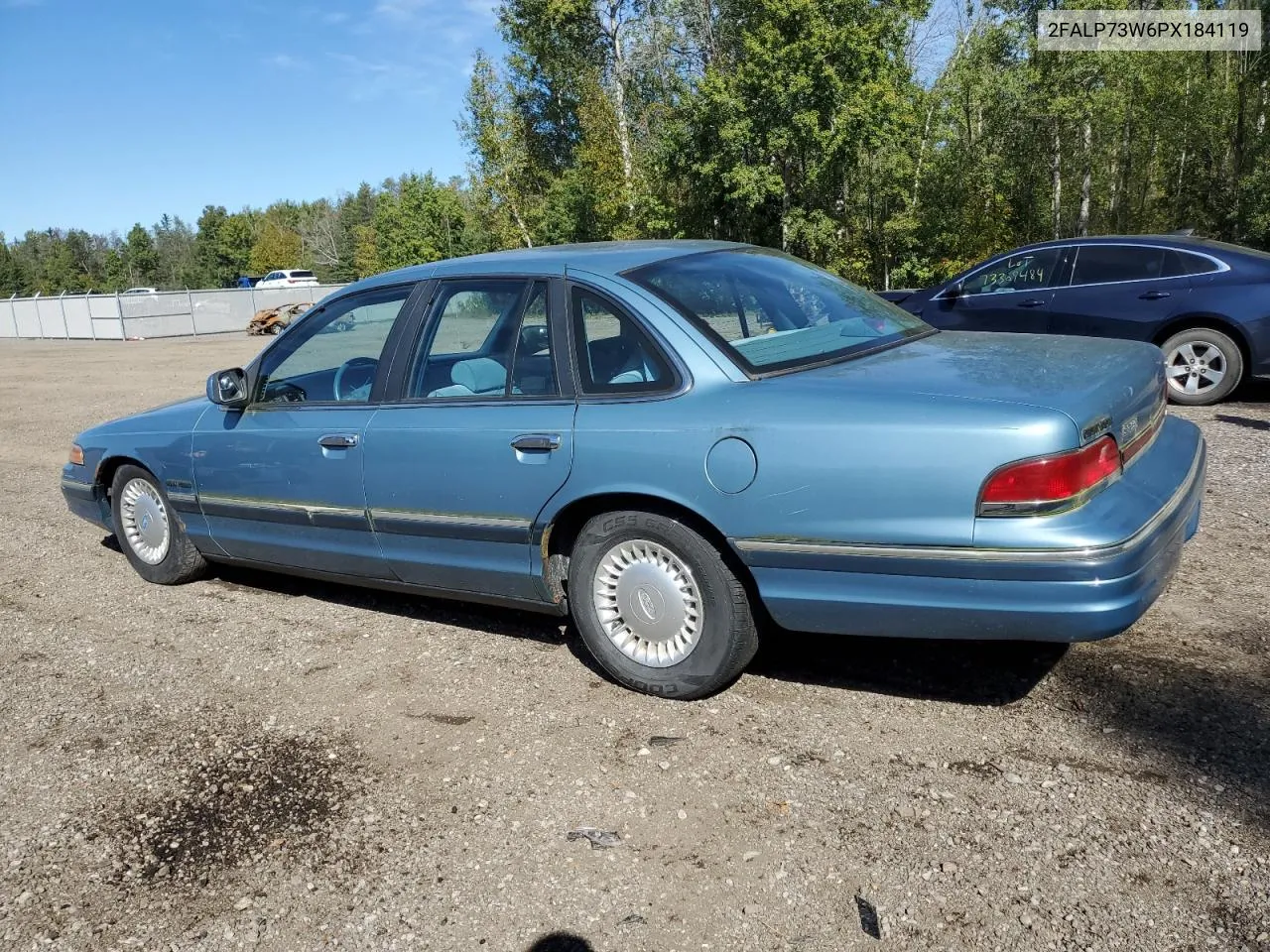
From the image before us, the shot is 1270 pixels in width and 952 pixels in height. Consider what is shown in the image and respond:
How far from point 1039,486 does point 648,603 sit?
1413mm

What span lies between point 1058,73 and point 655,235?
11.0 meters

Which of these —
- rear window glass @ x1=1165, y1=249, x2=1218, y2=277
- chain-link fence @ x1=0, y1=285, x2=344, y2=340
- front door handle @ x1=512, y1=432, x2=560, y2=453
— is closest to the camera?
front door handle @ x1=512, y1=432, x2=560, y2=453

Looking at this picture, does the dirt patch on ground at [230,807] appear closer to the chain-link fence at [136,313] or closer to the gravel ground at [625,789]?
the gravel ground at [625,789]

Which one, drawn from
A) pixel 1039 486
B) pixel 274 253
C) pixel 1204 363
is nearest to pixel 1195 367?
pixel 1204 363

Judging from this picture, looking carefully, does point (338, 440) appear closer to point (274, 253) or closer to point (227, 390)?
point (227, 390)

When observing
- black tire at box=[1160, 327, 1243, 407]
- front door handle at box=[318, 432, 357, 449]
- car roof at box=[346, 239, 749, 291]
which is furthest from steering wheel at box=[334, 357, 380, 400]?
black tire at box=[1160, 327, 1243, 407]

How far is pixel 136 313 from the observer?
34781mm

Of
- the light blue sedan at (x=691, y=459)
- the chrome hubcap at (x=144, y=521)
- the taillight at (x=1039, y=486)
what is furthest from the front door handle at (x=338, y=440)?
the taillight at (x=1039, y=486)

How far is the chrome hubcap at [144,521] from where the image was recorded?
532cm

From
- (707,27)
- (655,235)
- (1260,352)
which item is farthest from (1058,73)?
(1260,352)

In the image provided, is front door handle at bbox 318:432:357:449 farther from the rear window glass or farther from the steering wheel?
the rear window glass

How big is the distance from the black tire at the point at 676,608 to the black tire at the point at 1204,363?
21.1 ft

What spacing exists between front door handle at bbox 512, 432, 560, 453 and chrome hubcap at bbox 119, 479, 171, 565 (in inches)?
103

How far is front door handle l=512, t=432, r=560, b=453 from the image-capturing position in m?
3.62
